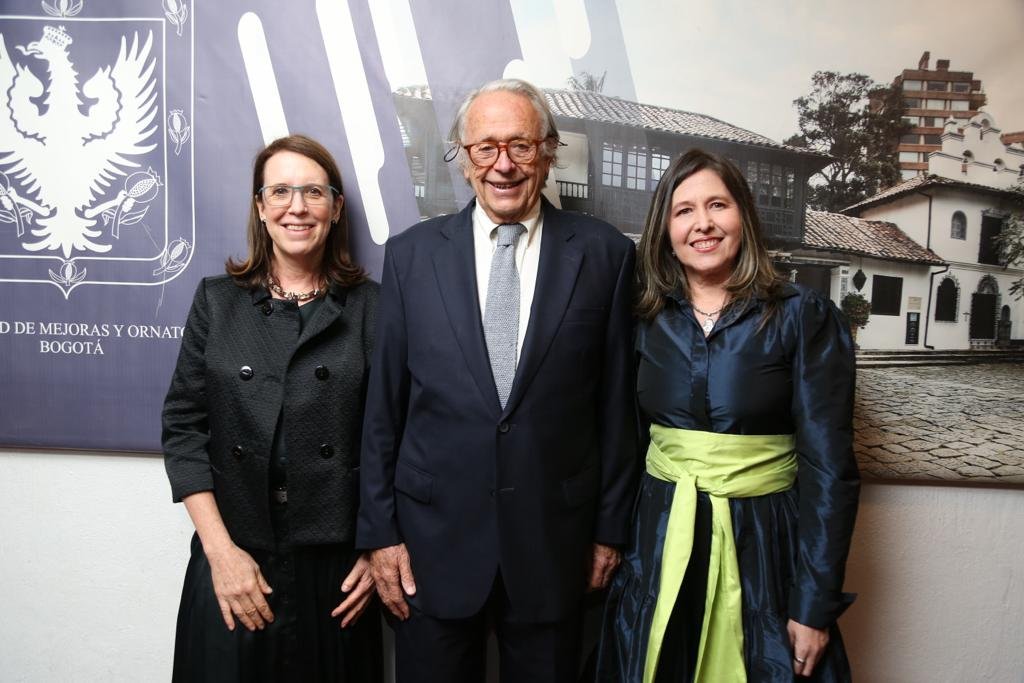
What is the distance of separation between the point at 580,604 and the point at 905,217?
58.8 inches

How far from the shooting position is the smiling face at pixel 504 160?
50.9 inches

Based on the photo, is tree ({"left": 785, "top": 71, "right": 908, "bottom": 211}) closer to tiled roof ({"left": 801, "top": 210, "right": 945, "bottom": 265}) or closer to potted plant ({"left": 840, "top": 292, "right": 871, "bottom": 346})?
tiled roof ({"left": 801, "top": 210, "right": 945, "bottom": 265})

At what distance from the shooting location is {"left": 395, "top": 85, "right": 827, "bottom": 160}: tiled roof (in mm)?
1711

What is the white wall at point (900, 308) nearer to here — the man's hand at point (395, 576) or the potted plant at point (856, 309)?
the potted plant at point (856, 309)

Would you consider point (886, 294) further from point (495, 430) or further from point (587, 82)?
point (495, 430)

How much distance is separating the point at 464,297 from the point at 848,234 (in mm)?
1227

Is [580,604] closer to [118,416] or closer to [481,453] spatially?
[481,453]

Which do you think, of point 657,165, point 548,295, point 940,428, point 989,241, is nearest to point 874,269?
point 989,241

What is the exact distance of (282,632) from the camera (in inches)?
53.8

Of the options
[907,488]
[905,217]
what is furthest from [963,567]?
[905,217]

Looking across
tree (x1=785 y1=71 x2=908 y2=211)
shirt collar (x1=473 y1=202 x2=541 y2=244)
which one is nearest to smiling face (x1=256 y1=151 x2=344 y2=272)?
shirt collar (x1=473 y1=202 x2=541 y2=244)

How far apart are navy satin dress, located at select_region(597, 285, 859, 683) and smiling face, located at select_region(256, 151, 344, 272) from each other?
2.84 feet

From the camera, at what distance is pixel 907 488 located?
178cm

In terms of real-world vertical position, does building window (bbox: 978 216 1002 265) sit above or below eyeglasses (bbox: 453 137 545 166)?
below
